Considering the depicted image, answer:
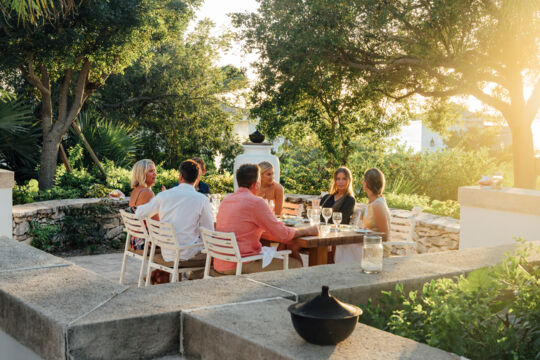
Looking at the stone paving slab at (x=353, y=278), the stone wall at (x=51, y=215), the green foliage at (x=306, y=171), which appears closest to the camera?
the stone paving slab at (x=353, y=278)

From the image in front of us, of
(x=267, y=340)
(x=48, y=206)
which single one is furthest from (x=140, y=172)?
(x=267, y=340)

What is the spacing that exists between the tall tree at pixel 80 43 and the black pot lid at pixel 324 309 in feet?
26.8

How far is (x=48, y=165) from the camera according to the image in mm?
10984

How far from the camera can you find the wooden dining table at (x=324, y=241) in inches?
206

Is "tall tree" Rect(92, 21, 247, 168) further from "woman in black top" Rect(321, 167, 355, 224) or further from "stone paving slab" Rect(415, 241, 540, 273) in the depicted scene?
"stone paving slab" Rect(415, 241, 540, 273)

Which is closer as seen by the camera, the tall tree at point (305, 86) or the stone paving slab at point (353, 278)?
the stone paving slab at point (353, 278)

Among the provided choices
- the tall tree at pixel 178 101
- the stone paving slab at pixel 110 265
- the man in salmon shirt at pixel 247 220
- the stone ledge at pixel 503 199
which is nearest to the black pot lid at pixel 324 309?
the man in salmon shirt at pixel 247 220

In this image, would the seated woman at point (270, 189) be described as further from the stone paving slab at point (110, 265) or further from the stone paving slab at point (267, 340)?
the stone paving slab at point (267, 340)

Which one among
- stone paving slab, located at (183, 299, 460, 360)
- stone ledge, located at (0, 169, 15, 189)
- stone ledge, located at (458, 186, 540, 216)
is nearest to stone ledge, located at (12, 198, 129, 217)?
stone ledge, located at (0, 169, 15, 189)

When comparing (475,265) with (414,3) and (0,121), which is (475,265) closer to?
(414,3)

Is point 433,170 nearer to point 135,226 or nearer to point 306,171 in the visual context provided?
point 306,171

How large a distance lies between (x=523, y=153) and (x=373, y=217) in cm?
510

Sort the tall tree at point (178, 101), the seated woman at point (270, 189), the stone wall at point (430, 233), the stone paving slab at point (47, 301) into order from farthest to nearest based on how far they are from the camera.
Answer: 1. the tall tree at point (178, 101)
2. the stone wall at point (430, 233)
3. the seated woman at point (270, 189)
4. the stone paving slab at point (47, 301)

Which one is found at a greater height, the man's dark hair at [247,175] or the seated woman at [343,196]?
the man's dark hair at [247,175]
